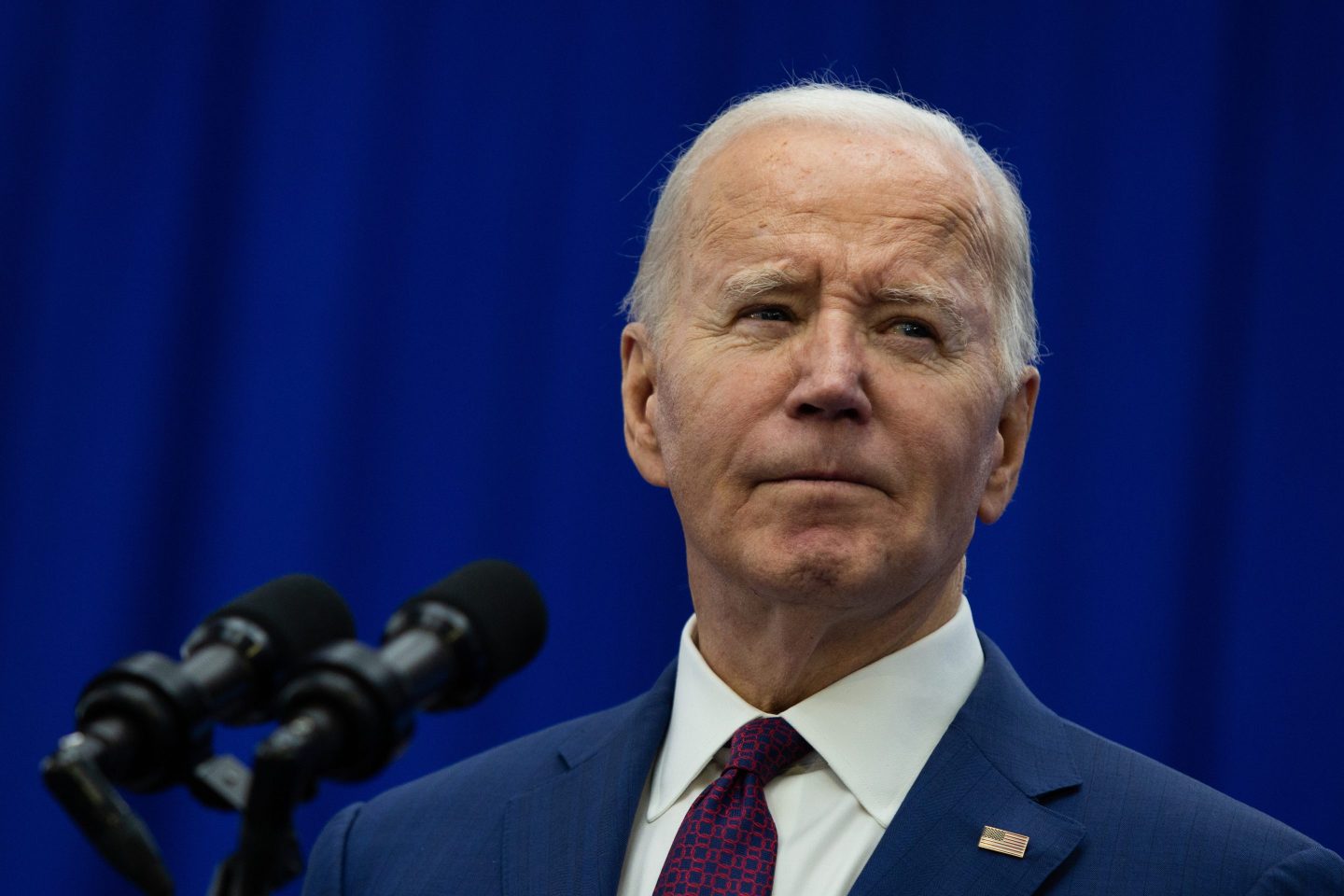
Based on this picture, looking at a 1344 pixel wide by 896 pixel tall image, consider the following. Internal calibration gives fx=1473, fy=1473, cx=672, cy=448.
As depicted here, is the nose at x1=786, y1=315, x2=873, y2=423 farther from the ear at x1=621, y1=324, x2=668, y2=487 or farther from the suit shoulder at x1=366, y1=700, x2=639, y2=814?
the suit shoulder at x1=366, y1=700, x2=639, y2=814

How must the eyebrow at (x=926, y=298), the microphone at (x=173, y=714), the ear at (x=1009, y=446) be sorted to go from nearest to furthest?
the microphone at (x=173, y=714)
the eyebrow at (x=926, y=298)
the ear at (x=1009, y=446)

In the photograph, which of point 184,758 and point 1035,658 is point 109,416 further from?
point 184,758

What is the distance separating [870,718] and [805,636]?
0.44 ft

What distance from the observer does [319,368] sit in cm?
317

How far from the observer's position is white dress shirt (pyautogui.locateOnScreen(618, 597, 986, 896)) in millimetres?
1748

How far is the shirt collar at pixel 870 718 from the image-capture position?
1.79 metres

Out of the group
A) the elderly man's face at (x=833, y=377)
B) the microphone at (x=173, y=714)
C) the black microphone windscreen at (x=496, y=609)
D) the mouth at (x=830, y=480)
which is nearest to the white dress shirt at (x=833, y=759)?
the elderly man's face at (x=833, y=377)

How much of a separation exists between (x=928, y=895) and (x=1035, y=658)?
4.57 feet

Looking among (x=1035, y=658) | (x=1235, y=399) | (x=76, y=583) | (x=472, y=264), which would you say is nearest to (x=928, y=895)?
(x=1035, y=658)

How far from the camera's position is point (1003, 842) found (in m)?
1.69

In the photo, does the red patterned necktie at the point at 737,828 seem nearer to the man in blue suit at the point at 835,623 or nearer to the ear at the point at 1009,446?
the man in blue suit at the point at 835,623

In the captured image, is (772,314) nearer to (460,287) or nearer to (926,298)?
(926,298)

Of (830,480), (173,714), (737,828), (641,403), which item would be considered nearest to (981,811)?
(737,828)

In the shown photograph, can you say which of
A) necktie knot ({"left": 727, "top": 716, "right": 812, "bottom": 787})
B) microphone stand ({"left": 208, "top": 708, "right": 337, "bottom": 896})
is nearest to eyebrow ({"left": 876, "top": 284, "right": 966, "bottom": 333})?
necktie knot ({"left": 727, "top": 716, "right": 812, "bottom": 787})
